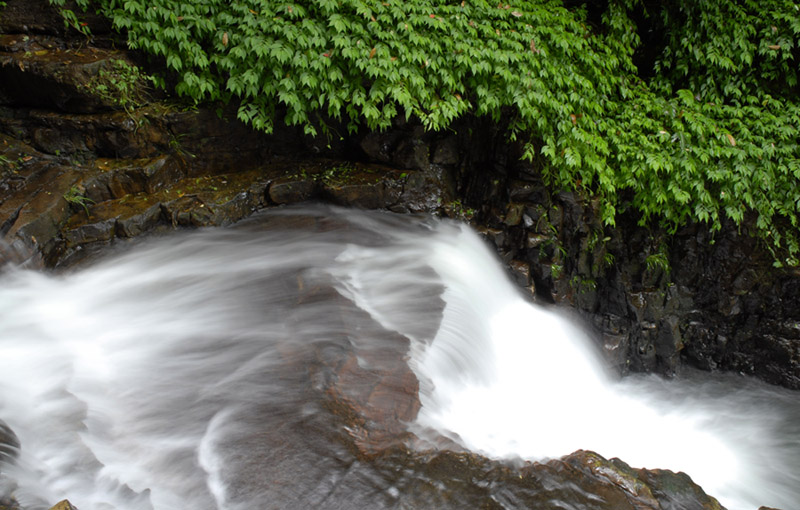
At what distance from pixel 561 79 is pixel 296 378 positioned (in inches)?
181

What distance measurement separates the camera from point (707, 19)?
6.17m

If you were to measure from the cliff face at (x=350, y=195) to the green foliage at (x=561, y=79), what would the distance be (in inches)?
15.3

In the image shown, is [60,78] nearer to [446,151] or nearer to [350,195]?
[350,195]

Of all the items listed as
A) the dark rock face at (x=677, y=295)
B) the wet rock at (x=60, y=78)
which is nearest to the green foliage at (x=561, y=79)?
the dark rock face at (x=677, y=295)

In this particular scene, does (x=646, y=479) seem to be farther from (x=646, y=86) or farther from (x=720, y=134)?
(x=646, y=86)

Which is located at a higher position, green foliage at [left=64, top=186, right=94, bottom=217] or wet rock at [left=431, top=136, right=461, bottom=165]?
wet rock at [left=431, top=136, right=461, bottom=165]

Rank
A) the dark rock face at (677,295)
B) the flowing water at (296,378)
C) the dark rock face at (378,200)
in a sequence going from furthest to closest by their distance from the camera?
the dark rock face at (677,295) → the dark rock face at (378,200) → the flowing water at (296,378)

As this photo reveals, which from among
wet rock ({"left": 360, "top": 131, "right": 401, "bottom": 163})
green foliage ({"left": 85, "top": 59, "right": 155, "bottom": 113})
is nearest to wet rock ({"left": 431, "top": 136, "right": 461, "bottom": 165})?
wet rock ({"left": 360, "top": 131, "right": 401, "bottom": 163})

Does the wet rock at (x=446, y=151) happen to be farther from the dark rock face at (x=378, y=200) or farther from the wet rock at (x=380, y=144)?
the wet rock at (x=380, y=144)

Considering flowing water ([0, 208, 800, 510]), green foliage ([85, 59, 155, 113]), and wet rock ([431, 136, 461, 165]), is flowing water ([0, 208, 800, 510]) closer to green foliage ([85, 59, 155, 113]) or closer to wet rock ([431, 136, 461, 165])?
wet rock ([431, 136, 461, 165])

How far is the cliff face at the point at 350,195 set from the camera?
16.4 feet

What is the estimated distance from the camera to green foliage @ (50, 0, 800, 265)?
5.00 meters

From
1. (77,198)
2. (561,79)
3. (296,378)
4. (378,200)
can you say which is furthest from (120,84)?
(561,79)

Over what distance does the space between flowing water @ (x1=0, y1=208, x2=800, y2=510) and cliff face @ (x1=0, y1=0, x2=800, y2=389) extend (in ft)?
1.26
